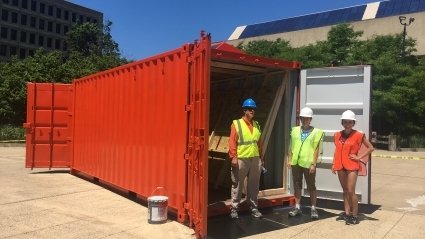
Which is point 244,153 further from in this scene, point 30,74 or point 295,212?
point 30,74

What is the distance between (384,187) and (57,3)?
91.6 meters

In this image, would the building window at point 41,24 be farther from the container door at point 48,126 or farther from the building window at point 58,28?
the container door at point 48,126

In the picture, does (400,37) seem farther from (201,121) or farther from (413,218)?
(201,121)

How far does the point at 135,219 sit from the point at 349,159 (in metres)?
3.48

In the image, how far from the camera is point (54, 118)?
12398 millimetres

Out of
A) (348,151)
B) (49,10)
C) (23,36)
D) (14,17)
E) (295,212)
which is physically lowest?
(295,212)

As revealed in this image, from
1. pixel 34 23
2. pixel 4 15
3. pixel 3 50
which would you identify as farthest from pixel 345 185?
pixel 34 23

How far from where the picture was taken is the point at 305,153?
7.16m

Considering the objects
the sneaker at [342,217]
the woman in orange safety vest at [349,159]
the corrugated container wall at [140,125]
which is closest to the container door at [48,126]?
the corrugated container wall at [140,125]

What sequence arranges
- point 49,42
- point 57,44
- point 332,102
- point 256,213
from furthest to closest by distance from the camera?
point 57,44 → point 49,42 → point 332,102 → point 256,213

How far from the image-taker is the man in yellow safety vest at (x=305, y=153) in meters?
7.15

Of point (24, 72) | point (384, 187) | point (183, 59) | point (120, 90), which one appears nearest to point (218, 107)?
point (120, 90)

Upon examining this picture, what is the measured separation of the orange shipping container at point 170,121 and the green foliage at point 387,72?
62.5 feet

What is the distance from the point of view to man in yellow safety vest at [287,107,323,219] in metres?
7.15
